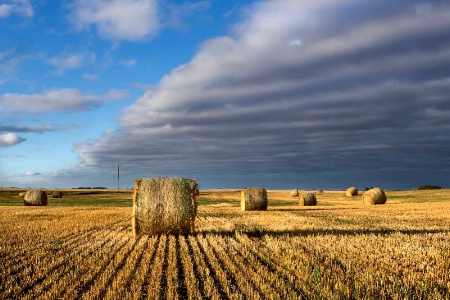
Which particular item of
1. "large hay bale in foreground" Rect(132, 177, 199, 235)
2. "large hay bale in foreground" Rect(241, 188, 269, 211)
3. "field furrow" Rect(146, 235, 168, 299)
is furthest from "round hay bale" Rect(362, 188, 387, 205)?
"field furrow" Rect(146, 235, 168, 299)

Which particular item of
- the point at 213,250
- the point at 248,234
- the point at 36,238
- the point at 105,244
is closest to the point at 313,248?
the point at 213,250

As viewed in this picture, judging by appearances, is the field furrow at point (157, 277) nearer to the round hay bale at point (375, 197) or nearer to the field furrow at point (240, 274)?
the field furrow at point (240, 274)

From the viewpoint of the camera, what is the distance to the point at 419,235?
13133 millimetres

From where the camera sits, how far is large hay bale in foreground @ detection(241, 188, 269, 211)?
27.1 metres

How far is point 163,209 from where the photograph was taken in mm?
13820

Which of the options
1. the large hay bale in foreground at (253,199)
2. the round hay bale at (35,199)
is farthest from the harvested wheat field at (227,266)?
the round hay bale at (35,199)

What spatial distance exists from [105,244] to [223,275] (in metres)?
5.31

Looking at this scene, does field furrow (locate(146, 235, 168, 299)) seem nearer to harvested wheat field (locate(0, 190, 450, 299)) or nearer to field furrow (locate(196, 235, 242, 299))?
harvested wheat field (locate(0, 190, 450, 299))

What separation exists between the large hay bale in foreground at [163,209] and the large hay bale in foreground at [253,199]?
13275mm

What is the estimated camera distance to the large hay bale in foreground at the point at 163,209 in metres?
13.7

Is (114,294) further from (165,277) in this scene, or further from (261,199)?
(261,199)

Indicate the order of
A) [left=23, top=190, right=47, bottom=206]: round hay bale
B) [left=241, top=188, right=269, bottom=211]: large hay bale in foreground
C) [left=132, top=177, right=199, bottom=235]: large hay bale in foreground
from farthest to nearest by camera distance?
[left=23, top=190, right=47, bottom=206]: round hay bale → [left=241, top=188, right=269, bottom=211]: large hay bale in foreground → [left=132, top=177, right=199, bottom=235]: large hay bale in foreground

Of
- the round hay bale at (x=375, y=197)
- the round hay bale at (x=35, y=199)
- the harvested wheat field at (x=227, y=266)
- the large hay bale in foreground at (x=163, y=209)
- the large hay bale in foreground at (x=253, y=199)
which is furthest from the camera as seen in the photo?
the round hay bale at (x=35, y=199)

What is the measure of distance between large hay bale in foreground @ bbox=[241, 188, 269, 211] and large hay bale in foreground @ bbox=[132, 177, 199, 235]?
13.3 meters
